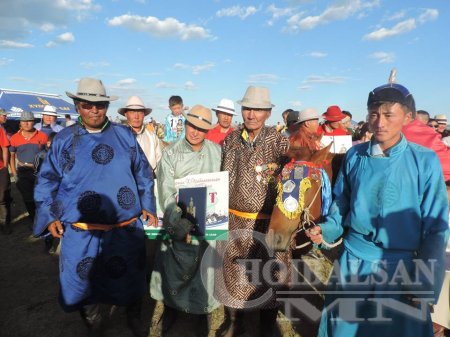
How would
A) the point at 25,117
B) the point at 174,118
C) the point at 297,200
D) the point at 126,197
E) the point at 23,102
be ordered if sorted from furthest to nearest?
the point at 23,102 < the point at 174,118 < the point at 25,117 < the point at 126,197 < the point at 297,200

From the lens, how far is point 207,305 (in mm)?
3293

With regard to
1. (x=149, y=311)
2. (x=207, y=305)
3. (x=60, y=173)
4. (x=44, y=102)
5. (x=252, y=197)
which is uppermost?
(x=44, y=102)

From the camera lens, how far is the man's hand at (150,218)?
3.14m

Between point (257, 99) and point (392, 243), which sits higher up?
point (257, 99)

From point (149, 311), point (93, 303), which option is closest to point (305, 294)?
point (149, 311)

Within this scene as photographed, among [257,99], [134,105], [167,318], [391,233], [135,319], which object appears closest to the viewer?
[391,233]

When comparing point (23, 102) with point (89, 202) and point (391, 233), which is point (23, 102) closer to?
point (89, 202)

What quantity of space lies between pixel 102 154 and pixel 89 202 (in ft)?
1.49

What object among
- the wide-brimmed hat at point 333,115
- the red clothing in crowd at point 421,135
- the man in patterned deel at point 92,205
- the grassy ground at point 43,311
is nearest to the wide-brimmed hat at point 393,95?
the red clothing in crowd at point 421,135

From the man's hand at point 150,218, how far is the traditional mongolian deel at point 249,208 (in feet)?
2.44

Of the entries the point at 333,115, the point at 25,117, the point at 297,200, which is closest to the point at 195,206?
the point at 297,200

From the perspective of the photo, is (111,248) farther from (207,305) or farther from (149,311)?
(149,311)

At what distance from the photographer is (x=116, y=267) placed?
2951 millimetres

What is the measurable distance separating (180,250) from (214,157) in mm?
1044
